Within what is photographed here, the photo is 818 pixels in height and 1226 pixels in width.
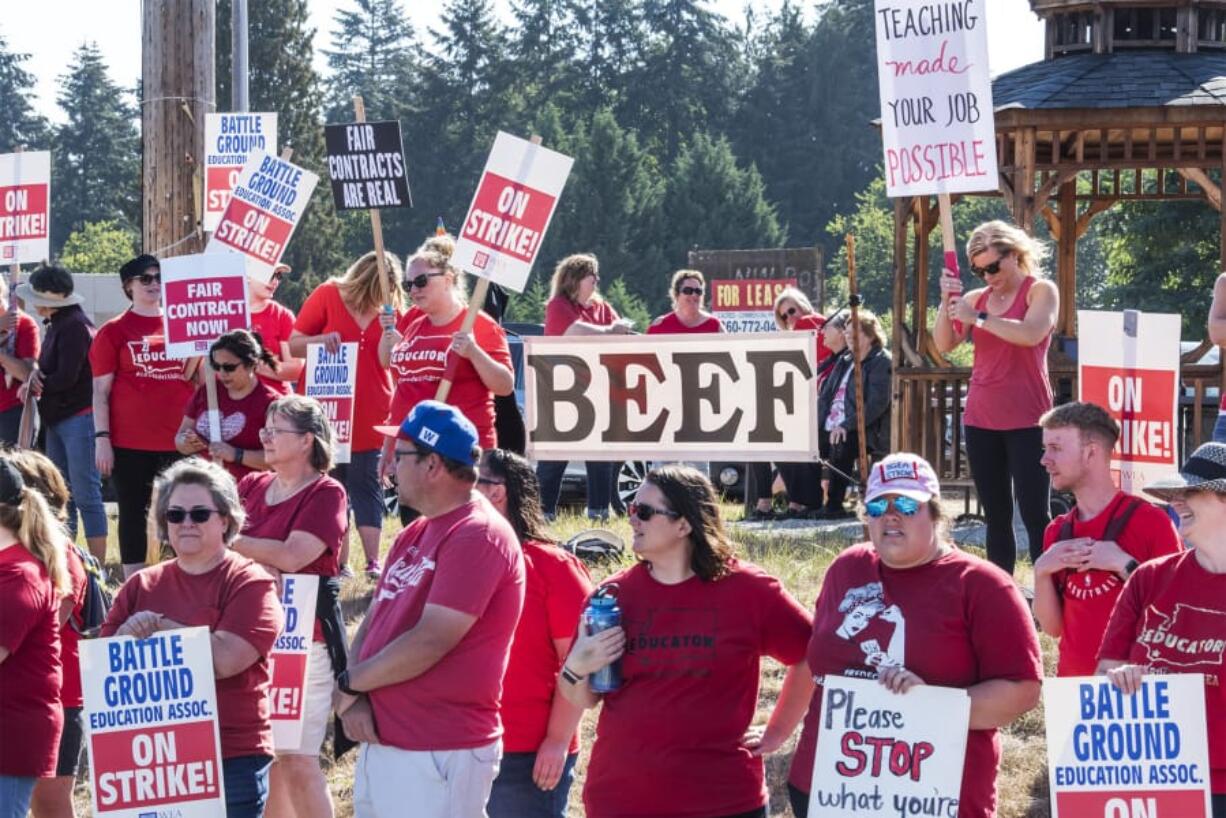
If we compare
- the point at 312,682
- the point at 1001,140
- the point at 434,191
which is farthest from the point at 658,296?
the point at 312,682

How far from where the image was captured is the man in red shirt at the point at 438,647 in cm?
500

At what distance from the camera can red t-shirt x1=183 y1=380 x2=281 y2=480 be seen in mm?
7914

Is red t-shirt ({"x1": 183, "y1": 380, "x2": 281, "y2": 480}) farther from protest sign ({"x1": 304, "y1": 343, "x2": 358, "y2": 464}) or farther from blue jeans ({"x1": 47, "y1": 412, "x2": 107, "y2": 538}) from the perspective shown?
blue jeans ({"x1": 47, "y1": 412, "x2": 107, "y2": 538})

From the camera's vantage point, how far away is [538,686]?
18.7 ft

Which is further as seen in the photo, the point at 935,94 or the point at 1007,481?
the point at 1007,481

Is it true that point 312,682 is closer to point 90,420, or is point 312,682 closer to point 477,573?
point 477,573

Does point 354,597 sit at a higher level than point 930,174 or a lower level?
lower

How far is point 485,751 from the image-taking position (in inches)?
204

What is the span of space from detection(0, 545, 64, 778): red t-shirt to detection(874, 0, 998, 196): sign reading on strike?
386 centimetres

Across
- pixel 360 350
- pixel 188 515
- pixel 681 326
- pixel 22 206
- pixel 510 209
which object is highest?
pixel 22 206

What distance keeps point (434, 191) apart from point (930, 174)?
234 ft

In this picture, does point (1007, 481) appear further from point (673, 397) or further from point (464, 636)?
point (464, 636)

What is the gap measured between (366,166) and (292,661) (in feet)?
15.1

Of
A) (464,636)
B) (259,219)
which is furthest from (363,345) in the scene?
(464,636)
